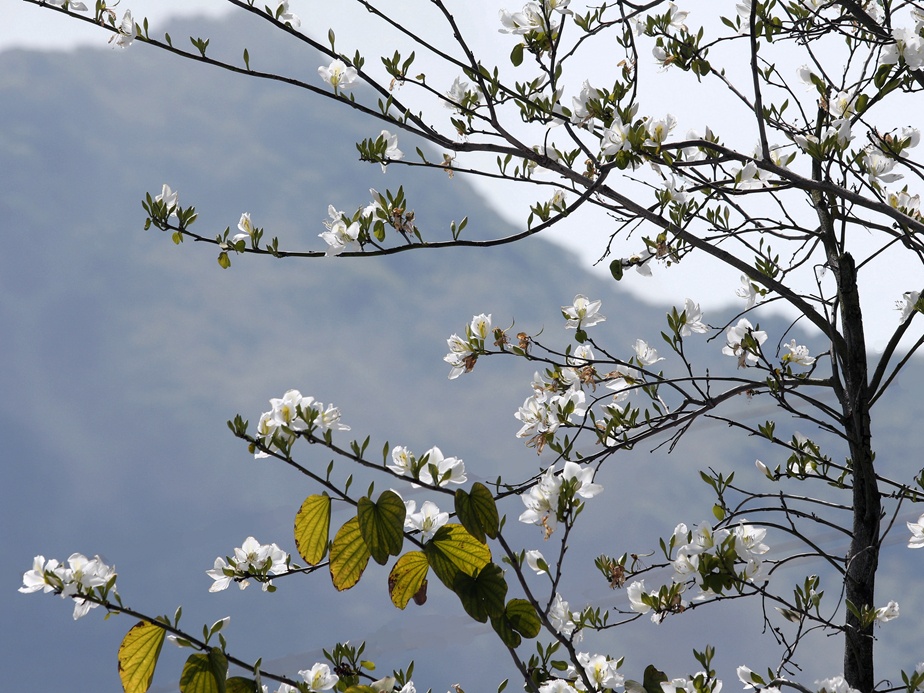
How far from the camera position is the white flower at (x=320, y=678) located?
0.74 meters

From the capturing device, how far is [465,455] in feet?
15.1

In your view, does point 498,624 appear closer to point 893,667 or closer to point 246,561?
point 246,561

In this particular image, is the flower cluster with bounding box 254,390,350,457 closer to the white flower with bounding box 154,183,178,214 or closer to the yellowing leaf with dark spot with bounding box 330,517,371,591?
the yellowing leaf with dark spot with bounding box 330,517,371,591

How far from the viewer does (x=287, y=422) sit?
0.70m

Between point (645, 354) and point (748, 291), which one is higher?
point (748, 291)

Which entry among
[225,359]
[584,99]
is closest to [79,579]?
[584,99]

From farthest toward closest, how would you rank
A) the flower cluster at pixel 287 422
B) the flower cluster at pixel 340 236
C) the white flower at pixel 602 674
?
the flower cluster at pixel 340 236 → the white flower at pixel 602 674 → the flower cluster at pixel 287 422

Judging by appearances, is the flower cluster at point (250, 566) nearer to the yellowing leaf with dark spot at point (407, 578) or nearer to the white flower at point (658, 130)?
the yellowing leaf with dark spot at point (407, 578)

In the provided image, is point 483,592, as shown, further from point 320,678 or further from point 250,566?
point 250,566

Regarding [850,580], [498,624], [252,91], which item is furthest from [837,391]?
[252,91]

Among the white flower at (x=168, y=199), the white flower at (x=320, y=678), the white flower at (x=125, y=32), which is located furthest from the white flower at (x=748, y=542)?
the white flower at (x=125, y=32)

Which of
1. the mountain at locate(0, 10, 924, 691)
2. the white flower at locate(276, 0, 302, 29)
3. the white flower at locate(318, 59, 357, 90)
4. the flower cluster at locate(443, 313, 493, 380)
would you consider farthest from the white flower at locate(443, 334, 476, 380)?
the mountain at locate(0, 10, 924, 691)

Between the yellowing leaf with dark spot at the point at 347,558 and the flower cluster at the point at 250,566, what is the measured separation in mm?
220

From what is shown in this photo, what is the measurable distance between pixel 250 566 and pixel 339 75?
0.64 m
